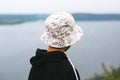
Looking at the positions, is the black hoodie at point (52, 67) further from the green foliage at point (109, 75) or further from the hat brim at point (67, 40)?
the green foliage at point (109, 75)

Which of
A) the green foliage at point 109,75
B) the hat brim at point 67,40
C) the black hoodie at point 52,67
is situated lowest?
the green foliage at point 109,75

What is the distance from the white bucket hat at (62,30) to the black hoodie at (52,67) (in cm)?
4

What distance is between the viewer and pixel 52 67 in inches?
47.3

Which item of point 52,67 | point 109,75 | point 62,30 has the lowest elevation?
point 109,75

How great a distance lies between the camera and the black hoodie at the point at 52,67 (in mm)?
1188

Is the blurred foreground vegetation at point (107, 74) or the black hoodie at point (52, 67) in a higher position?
the black hoodie at point (52, 67)

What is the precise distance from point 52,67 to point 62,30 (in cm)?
13

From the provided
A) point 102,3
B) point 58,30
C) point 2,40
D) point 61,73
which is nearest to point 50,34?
point 58,30

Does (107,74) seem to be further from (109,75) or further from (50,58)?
(50,58)

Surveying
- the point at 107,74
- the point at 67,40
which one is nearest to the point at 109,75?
the point at 107,74

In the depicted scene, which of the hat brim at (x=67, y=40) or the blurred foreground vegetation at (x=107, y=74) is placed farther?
the blurred foreground vegetation at (x=107, y=74)

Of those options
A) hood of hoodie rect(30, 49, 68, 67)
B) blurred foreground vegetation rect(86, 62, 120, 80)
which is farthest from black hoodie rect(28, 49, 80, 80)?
blurred foreground vegetation rect(86, 62, 120, 80)

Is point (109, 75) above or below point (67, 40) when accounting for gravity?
below

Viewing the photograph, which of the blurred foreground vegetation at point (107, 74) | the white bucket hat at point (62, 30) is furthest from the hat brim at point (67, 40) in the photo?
the blurred foreground vegetation at point (107, 74)
